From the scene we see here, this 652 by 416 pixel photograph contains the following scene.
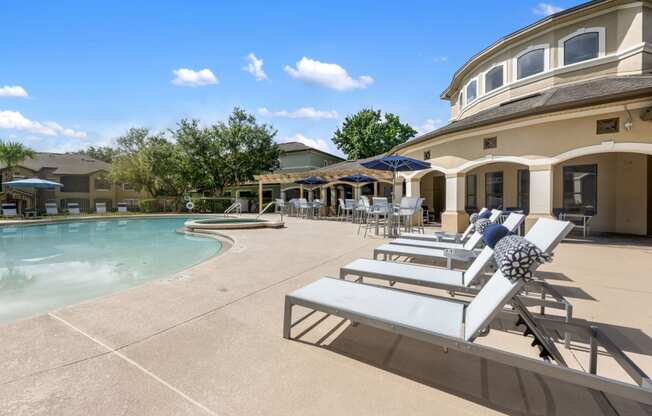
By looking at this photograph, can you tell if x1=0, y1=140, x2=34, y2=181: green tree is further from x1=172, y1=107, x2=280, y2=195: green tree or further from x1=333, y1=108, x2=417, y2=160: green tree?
x1=333, y1=108, x2=417, y2=160: green tree

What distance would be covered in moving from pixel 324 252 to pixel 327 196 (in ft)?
56.2

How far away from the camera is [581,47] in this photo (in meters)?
11.1

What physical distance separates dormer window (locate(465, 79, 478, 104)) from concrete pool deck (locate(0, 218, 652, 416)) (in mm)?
13454

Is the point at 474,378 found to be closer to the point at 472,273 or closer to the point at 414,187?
the point at 472,273

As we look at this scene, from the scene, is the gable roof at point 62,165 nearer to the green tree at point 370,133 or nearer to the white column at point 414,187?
the green tree at point 370,133

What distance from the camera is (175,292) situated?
4.02 metres

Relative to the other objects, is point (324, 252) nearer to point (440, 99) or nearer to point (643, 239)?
point (643, 239)

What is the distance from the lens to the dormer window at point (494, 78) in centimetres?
1327

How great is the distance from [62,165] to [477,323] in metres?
46.0

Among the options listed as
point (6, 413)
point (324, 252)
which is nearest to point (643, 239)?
point (324, 252)

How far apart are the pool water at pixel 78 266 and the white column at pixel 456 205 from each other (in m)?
8.72

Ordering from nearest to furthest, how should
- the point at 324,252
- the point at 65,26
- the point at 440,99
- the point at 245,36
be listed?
the point at 324,252, the point at 65,26, the point at 245,36, the point at 440,99

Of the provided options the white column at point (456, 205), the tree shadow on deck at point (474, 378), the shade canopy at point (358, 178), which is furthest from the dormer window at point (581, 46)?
the tree shadow on deck at point (474, 378)

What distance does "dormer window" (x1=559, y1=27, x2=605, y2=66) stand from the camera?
1073 cm
